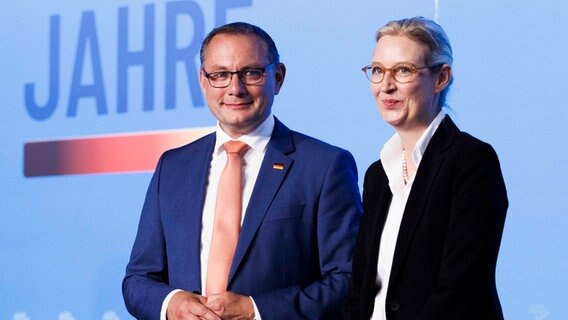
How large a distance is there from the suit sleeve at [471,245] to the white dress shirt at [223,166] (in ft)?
2.64

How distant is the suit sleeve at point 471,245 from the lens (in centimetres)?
238

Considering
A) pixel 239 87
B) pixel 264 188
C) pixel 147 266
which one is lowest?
pixel 147 266

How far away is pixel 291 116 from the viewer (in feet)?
12.8

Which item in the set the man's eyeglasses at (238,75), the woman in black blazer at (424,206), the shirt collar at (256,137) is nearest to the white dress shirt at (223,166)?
the shirt collar at (256,137)

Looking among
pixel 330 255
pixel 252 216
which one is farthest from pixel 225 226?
pixel 330 255

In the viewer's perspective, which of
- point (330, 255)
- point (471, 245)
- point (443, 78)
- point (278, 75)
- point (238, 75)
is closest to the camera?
point (471, 245)

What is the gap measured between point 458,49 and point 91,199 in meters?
1.57

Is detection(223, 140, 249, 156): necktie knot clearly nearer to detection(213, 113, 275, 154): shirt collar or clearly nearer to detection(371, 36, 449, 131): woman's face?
detection(213, 113, 275, 154): shirt collar

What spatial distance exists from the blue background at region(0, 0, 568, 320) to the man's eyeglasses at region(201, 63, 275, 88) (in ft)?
2.37

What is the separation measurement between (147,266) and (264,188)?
41 centimetres

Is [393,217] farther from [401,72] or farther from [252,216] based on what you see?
[252,216]

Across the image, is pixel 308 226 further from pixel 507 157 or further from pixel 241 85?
pixel 507 157

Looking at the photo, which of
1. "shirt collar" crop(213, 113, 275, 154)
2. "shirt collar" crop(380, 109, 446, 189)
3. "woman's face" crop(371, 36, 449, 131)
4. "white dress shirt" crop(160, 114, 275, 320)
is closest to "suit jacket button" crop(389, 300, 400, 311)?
"shirt collar" crop(380, 109, 446, 189)

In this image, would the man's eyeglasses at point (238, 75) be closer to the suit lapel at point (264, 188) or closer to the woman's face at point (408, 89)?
the suit lapel at point (264, 188)
